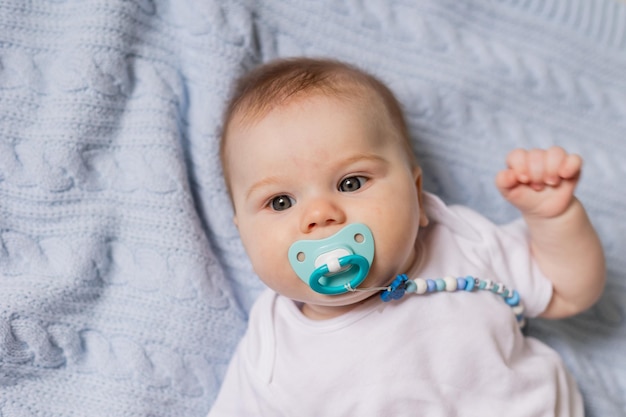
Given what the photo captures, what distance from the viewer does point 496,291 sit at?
3.62 feet

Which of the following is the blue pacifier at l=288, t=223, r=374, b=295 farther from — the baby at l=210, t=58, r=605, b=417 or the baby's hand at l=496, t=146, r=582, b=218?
the baby's hand at l=496, t=146, r=582, b=218

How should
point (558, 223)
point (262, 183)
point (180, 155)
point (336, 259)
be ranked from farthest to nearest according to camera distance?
point (180, 155)
point (558, 223)
point (262, 183)
point (336, 259)

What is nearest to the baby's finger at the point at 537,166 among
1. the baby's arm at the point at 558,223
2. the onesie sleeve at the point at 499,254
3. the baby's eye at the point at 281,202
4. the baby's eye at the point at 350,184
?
the baby's arm at the point at 558,223

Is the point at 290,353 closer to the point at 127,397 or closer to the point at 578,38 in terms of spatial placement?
the point at 127,397

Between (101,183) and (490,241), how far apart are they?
710mm

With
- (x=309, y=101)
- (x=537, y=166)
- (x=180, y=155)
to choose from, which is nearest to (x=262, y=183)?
(x=309, y=101)

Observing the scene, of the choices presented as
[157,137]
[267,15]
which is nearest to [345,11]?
[267,15]

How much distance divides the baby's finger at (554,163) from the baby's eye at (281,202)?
1.35ft

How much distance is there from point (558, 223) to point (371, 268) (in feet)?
1.23

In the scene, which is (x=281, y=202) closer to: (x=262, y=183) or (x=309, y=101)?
(x=262, y=183)

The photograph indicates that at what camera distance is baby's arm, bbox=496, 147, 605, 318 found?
104 centimetres

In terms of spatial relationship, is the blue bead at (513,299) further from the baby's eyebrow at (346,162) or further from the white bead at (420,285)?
the baby's eyebrow at (346,162)

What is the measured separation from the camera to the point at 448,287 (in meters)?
1.06

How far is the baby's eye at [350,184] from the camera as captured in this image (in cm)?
97
